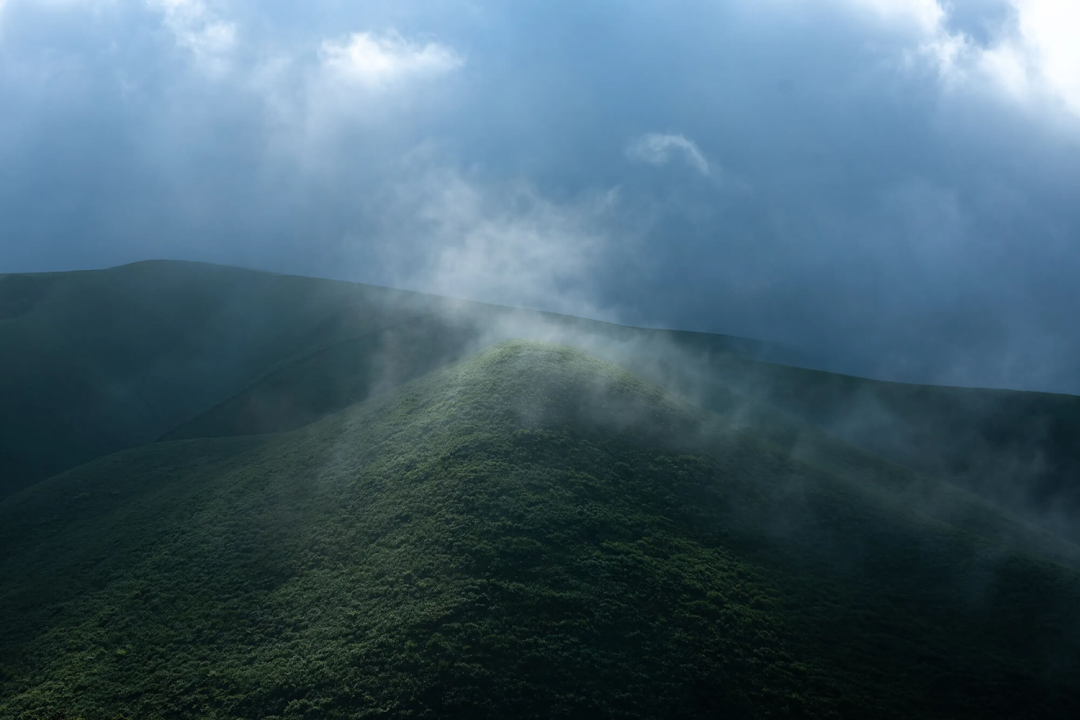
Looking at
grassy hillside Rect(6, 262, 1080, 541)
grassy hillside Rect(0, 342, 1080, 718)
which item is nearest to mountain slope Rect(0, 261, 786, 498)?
grassy hillside Rect(6, 262, 1080, 541)

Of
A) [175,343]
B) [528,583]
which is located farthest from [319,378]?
[528,583]

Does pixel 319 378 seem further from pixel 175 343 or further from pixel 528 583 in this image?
pixel 528 583

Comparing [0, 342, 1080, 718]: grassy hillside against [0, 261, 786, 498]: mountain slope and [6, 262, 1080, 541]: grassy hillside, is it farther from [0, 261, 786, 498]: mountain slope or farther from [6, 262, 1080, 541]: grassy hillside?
[0, 261, 786, 498]: mountain slope

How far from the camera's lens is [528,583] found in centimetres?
2925

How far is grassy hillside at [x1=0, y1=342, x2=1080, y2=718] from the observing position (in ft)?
82.5

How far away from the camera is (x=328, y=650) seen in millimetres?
26859

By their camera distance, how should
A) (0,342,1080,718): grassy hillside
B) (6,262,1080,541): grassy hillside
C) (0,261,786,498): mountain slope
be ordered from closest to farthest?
(0,342,1080,718): grassy hillside
(6,262,1080,541): grassy hillside
(0,261,786,498): mountain slope

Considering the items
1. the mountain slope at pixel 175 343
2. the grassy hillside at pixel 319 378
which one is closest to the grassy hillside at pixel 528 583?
the grassy hillside at pixel 319 378

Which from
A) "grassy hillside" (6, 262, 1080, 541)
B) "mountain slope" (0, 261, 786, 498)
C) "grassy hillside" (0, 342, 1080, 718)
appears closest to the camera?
"grassy hillside" (0, 342, 1080, 718)

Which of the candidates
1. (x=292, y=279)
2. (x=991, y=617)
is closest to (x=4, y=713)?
(x=991, y=617)

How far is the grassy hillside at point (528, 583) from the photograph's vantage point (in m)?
25.2

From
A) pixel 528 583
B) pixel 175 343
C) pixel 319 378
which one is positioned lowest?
pixel 528 583

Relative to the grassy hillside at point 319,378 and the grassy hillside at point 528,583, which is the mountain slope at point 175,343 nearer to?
the grassy hillside at point 319,378

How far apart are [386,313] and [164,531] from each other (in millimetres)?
56879
